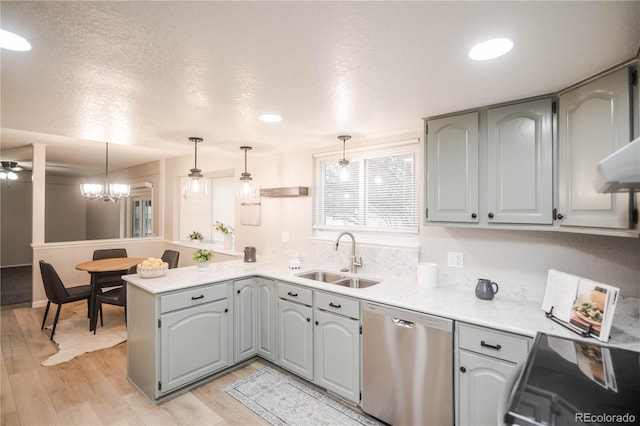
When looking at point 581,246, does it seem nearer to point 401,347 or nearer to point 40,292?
point 401,347

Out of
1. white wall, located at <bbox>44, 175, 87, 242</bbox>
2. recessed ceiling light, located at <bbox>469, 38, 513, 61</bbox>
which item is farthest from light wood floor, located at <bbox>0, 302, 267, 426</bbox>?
white wall, located at <bbox>44, 175, 87, 242</bbox>

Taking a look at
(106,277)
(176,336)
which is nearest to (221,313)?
(176,336)

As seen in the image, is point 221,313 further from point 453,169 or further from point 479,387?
point 453,169

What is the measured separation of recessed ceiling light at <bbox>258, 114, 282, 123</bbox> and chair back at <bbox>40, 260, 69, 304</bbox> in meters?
3.07

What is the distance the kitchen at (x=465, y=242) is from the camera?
182 centimetres

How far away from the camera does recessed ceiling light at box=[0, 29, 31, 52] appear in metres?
1.25

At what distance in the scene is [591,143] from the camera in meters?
1.58

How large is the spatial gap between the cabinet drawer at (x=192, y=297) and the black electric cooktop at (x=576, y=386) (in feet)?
7.41

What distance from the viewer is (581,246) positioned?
75.6 inches

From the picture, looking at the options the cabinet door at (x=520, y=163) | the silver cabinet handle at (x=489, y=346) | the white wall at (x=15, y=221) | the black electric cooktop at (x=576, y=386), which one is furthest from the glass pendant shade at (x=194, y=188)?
the white wall at (x=15, y=221)

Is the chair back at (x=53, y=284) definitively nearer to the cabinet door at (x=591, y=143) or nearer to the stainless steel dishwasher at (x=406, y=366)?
the stainless steel dishwasher at (x=406, y=366)

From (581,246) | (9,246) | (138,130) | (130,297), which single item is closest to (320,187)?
(138,130)

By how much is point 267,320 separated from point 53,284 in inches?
102

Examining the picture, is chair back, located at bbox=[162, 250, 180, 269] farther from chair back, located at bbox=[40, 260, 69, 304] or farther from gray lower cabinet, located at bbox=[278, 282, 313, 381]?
gray lower cabinet, located at bbox=[278, 282, 313, 381]
